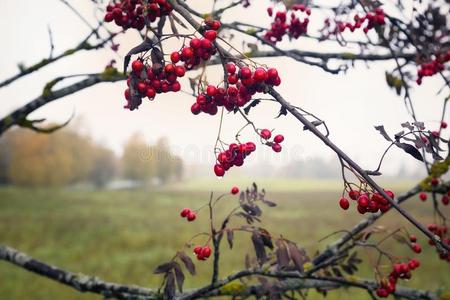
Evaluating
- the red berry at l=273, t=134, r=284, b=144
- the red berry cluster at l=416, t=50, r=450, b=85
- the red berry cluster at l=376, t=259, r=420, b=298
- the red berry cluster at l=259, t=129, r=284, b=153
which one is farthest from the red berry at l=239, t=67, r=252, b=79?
the red berry cluster at l=416, t=50, r=450, b=85

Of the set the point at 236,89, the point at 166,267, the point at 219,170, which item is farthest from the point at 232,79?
the point at 166,267

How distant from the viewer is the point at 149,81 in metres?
1.20

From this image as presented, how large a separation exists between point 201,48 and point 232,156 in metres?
0.41

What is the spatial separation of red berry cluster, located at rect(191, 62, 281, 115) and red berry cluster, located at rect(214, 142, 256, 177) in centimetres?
15

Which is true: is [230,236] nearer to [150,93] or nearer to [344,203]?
[344,203]

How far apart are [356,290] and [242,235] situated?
878 cm

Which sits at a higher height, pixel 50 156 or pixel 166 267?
pixel 50 156

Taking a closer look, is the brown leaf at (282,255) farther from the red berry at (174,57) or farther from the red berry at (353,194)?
the red berry at (174,57)

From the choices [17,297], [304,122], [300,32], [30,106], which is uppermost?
[300,32]

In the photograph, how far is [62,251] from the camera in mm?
14172

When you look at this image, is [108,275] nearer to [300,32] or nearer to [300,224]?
[300,32]

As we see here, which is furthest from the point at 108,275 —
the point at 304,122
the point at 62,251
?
the point at 304,122

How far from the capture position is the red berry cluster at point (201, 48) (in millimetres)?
1045

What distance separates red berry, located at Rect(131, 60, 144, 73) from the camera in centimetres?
110
